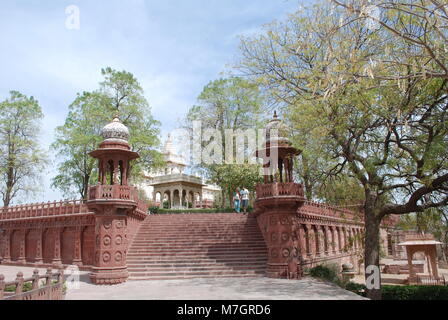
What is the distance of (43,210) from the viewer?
24.6 metres

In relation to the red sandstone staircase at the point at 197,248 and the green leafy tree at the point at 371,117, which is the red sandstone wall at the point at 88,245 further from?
the green leafy tree at the point at 371,117

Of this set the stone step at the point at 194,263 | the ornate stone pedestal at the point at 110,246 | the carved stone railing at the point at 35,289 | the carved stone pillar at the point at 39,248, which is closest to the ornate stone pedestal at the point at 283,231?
the stone step at the point at 194,263

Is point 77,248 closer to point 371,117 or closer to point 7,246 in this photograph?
point 7,246

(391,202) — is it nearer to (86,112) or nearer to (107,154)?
(107,154)

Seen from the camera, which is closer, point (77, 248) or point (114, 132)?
point (114, 132)

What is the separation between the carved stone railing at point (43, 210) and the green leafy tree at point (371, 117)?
14504mm

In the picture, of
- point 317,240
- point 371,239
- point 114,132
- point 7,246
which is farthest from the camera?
point 7,246

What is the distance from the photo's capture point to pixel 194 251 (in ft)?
59.9

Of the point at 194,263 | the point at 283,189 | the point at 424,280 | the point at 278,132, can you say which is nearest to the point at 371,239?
the point at 283,189

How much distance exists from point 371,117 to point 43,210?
2177 centimetres

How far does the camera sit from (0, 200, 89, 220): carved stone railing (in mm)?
22503

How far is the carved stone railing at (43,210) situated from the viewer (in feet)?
73.8
